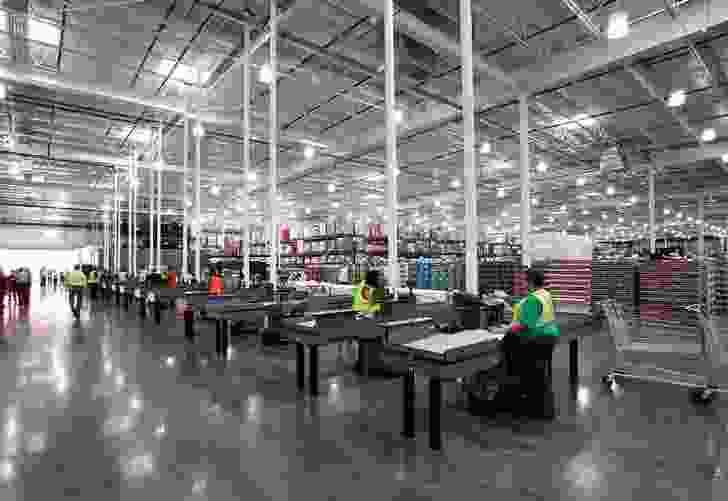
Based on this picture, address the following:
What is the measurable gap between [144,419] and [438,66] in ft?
28.1

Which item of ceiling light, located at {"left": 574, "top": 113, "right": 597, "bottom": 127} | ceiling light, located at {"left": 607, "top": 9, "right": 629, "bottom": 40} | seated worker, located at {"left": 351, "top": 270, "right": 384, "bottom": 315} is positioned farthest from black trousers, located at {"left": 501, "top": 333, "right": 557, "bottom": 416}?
ceiling light, located at {"left": 574, "top": 113, "right": 597, "bottom": 127}

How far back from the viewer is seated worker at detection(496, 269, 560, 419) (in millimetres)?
3824

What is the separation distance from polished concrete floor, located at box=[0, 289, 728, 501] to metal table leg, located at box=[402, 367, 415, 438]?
0.12 metres

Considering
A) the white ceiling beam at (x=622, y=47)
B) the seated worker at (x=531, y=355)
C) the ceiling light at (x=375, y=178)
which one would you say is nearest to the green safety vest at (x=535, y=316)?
the seated worker at (x=531, y=355)

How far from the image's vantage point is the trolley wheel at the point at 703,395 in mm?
4344

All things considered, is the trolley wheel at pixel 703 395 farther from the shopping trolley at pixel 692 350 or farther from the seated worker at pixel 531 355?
the seated worker at pixel 531 355

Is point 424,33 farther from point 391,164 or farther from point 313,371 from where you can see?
point 313,371

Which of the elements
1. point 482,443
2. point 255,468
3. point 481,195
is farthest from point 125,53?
point 481,195

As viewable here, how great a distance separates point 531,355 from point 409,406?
4.14 feet

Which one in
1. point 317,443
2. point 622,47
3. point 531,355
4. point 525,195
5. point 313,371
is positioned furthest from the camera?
point 525,195

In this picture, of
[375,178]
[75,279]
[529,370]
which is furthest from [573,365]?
[375,178]

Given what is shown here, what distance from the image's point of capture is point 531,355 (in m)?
3.82

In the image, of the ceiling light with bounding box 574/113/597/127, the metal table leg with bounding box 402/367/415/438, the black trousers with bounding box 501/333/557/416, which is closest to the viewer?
the metal table leg with bounding box 402/367/415/438

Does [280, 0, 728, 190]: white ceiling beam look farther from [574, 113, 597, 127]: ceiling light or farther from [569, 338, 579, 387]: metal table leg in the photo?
[569, 338, 579, 387]: metal table leg
